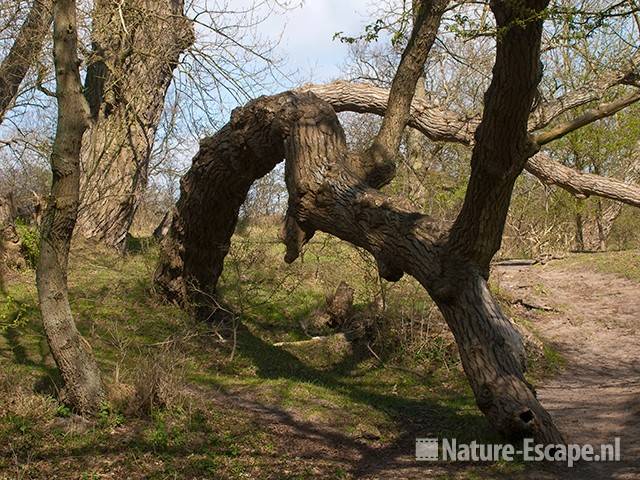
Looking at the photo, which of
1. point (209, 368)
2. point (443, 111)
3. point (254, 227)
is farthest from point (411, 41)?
point (254, 227)

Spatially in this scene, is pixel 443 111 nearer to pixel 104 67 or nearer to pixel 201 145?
pixel 201 145

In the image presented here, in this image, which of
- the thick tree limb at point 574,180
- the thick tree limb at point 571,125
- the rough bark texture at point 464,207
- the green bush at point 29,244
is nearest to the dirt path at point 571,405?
the rough bark texture at point 464,207

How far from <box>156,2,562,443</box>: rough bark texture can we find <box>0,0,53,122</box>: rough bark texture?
13.9 ft

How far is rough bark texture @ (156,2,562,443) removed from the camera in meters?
4.80

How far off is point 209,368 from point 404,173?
514 centimetres

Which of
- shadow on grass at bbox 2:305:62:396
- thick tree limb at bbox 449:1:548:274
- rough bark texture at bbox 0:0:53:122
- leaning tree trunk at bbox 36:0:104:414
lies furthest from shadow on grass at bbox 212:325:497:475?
rough bark texture at bbox 0:0:53:122

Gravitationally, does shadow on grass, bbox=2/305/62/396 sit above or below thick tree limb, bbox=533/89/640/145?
below

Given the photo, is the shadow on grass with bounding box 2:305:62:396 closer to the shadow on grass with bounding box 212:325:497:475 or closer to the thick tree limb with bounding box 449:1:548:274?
the shadow on grass with bounding box 212:325:497:475

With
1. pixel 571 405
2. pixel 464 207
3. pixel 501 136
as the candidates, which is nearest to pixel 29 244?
pixel 464 207

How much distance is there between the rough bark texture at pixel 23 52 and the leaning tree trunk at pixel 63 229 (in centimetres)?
575

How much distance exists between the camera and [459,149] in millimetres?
18156

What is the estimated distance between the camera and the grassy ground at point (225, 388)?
17.6 feet

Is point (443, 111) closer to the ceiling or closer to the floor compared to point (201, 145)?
closer to the ceiling

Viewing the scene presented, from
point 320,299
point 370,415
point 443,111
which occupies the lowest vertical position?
point 370,415
